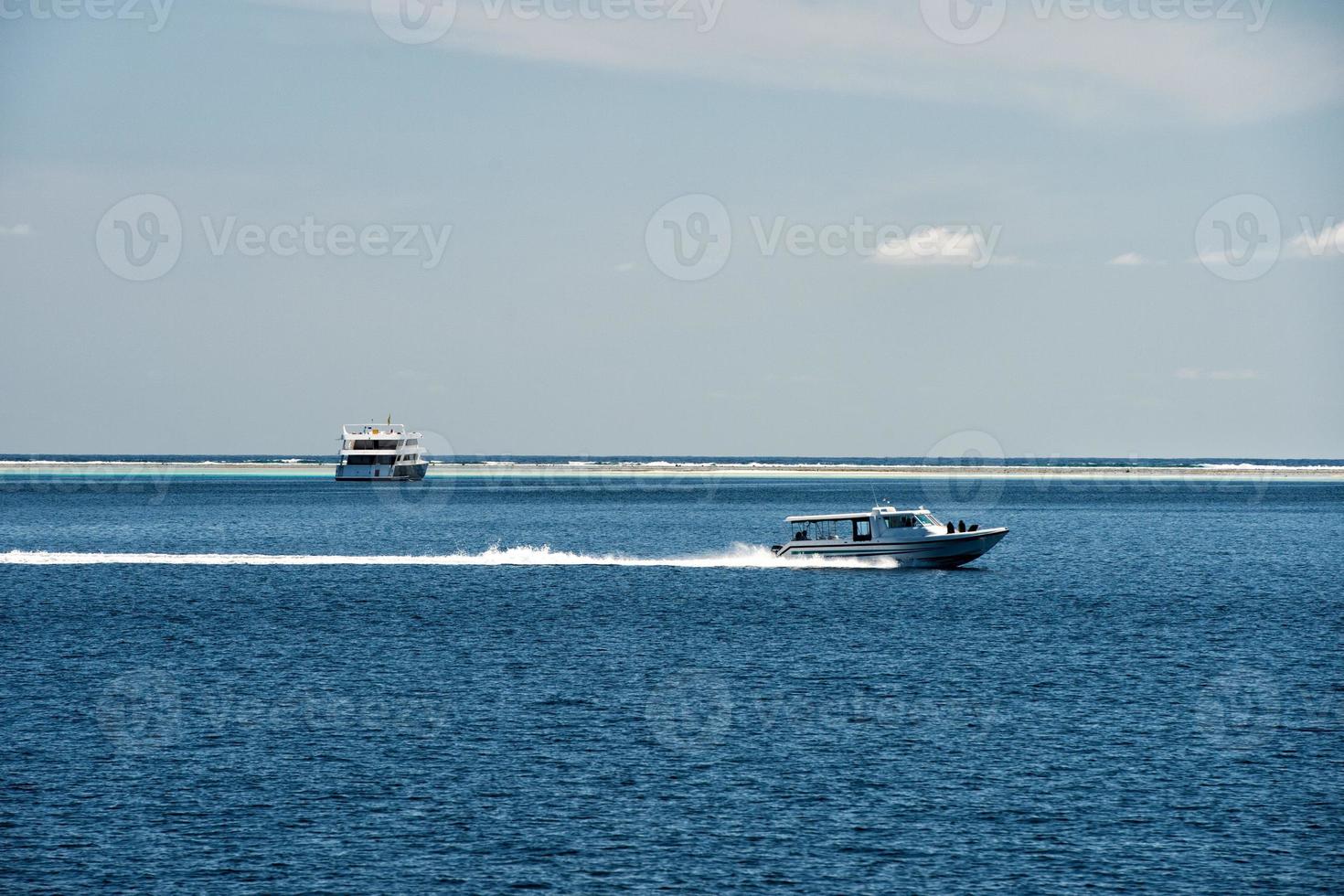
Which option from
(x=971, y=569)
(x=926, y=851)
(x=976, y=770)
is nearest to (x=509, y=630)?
(x=976, y=770)

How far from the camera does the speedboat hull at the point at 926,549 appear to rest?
3137 inches

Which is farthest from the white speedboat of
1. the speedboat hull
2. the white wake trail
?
the white wake trail

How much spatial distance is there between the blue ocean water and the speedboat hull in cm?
203

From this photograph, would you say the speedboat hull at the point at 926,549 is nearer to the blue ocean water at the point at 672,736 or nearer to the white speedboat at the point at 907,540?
the white speedboat at the point at 907,540

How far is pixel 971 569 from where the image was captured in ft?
296

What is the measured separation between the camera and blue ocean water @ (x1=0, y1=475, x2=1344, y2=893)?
26.5 m

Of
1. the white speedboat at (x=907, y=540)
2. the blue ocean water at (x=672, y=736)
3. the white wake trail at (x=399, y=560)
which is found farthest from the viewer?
the white wake trail at (x=399, y=560)

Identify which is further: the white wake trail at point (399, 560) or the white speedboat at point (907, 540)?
the white wake trail at point (399, 560)

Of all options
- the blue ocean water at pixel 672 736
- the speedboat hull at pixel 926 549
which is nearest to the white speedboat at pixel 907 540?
the speedboat hull at pixel 926 549

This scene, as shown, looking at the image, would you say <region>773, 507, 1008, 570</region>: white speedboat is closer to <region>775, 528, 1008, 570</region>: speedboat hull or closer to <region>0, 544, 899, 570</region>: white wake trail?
<region>775, 528, 1008, 570</region>: speedboat hull

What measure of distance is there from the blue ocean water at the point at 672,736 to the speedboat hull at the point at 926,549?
2026 mm

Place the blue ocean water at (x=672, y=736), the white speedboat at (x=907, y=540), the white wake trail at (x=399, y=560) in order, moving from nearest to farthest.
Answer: the blue ocean water at (x=672, y=736) → the white speedboat at (x=907, y=540) → the white wake trail at (x=399, y=560)

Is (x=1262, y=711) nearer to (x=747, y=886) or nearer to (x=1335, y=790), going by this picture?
(x=1335, y=790)

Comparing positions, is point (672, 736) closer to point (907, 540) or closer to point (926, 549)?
point (907, 540)
